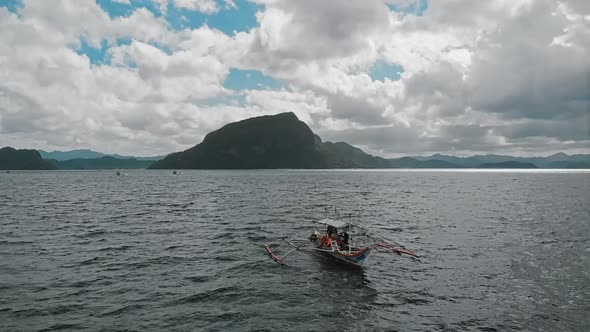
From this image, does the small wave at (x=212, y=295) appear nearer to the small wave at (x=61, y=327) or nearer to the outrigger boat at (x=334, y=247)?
the small wave at (x=61, y=327)

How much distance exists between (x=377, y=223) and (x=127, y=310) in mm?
42533

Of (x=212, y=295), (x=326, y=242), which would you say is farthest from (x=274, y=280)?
(x=326, y=242)

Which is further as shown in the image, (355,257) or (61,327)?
(355,257)

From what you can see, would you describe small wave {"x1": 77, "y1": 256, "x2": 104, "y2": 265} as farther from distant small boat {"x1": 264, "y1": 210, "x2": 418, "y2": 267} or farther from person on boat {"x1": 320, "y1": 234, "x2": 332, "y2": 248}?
person on boat {"x1": 320, "y1": 234, "x2": 332, "y2": 248}

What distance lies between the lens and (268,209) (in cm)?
7312

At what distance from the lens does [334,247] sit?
34.5m

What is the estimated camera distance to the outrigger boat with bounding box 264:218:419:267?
32.5m

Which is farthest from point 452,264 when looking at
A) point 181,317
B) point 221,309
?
point 181,317

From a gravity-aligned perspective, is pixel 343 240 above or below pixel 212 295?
above

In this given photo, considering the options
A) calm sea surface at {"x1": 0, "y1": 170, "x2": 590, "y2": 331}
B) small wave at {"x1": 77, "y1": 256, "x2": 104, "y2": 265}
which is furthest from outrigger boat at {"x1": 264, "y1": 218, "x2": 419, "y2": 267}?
small wave at {"x1": 77, "y1": 256, "x2": 104, "y2": 265}

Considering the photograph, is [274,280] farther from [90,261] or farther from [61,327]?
[90,261]

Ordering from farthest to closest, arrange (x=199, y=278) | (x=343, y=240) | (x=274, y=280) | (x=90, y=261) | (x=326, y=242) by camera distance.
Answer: (x=326, y=242), (x=343, y=240), (x=90, y=261), (x=274, y=280), (x=199, y=278)

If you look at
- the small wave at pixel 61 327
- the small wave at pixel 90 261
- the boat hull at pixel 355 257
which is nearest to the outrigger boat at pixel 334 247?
the boat hull at pixel 355 257

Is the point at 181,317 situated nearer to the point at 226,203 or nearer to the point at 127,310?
the point at 127,310
